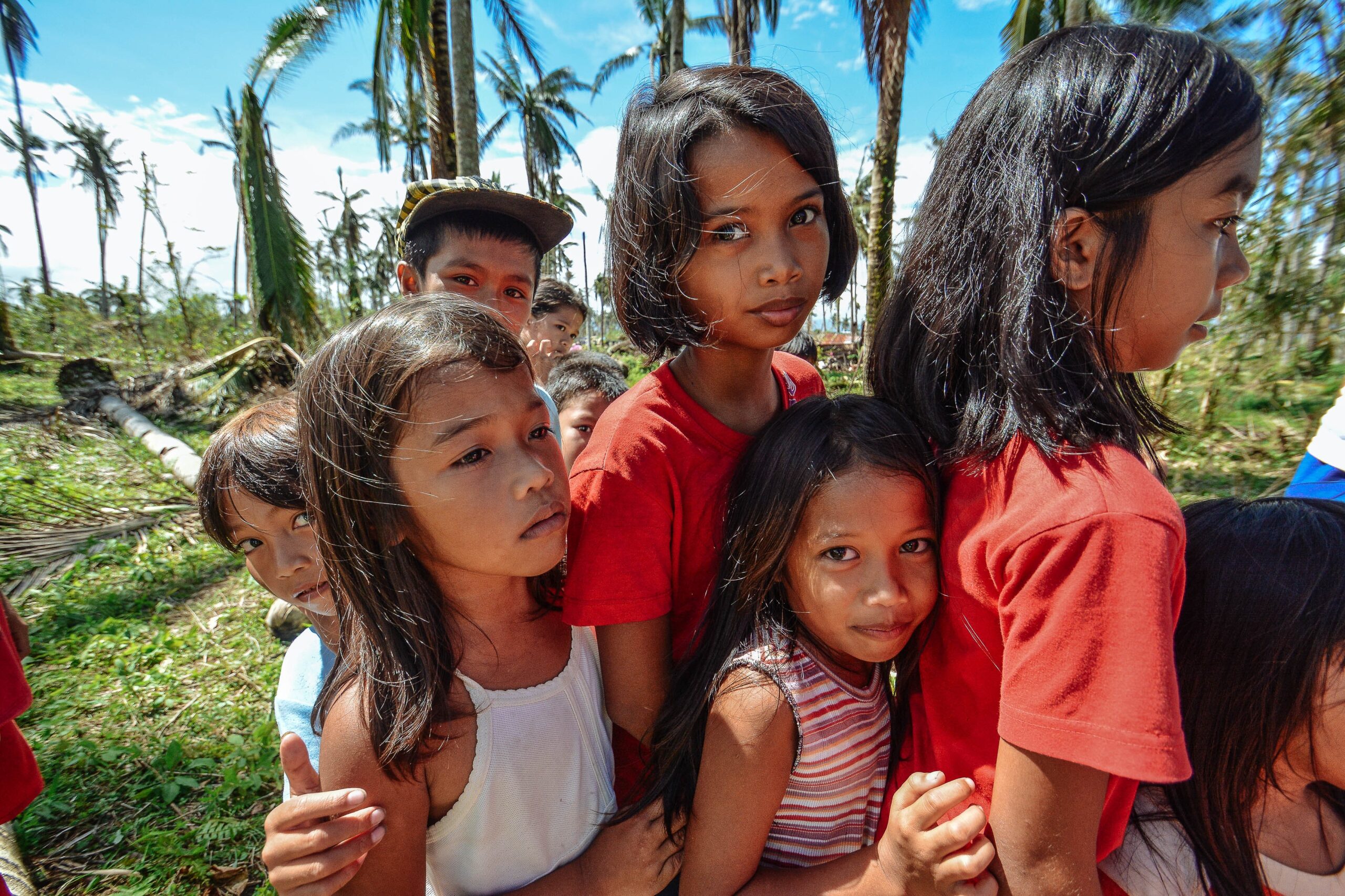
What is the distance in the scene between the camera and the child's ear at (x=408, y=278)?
2613 millimetres

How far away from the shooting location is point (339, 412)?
4.12 ft

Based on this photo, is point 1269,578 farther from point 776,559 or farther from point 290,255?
point 290,255

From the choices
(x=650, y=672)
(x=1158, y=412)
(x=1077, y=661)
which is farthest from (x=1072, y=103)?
(x=650, y=672)

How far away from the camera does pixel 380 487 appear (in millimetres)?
1265

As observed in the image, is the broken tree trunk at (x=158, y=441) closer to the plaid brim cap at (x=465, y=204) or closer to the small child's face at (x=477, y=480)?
the plaid brim cap at (x=465, y=204)

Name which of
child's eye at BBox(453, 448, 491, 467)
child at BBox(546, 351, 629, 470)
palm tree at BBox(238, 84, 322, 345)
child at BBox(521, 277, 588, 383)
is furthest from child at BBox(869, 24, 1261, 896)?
palm tree at BBox(238, 84, 322, 345)

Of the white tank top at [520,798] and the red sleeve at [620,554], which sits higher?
the red sleeve at [620,554]

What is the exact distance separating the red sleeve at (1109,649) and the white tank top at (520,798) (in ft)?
2.80

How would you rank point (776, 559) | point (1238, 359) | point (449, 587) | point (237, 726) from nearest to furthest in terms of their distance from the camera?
point (776, 559), point (449, 587), point (237, 726), point (1238, 359)

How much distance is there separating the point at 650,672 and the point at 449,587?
43cm

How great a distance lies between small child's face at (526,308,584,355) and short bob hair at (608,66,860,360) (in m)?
3.21

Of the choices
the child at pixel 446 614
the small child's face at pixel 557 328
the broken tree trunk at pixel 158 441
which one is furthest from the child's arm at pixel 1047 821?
the broken tree trunk at pixel 158 441

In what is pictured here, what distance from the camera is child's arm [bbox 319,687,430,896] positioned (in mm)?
1137

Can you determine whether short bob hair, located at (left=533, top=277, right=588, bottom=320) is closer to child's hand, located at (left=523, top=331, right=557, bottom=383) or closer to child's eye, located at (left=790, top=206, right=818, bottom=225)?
child's hand, located at (left=523, top=331, right=557, bottom=383)
